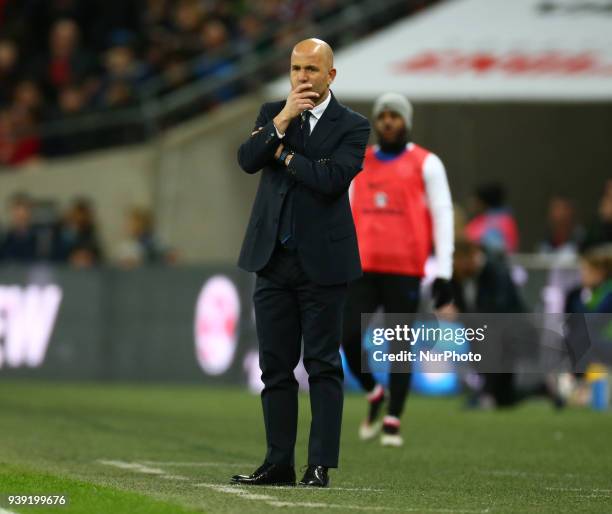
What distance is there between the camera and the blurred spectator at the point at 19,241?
2062 cm

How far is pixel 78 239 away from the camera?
68.7ft

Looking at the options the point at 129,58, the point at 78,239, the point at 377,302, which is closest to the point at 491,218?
the point at 78,239

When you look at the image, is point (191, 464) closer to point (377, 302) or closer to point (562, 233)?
point (377, 302)

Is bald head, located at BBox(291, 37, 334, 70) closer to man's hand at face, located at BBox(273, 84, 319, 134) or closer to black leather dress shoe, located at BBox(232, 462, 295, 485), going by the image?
man's hand at face, located at BBox(273, 84, 319, 134)

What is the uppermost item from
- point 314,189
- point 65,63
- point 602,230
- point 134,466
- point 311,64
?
point 65,63

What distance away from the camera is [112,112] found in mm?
22594

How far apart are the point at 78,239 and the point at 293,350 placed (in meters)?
12.6

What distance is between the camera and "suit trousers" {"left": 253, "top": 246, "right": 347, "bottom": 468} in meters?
8.48

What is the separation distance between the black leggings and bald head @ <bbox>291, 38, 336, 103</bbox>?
3.47 metres

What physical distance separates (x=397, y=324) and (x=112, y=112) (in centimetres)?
1198

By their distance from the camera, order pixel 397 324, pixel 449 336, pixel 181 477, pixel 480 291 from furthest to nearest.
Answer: pixel 480 291 → pixel 397 324 → pixel 449 336 → pixel 181 477

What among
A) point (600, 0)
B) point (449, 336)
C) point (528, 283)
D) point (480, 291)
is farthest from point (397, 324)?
point (600, 0)

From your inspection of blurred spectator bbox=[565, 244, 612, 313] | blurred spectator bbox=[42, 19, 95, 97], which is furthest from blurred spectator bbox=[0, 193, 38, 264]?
blurred spectator bbox=[565, 244, 612, 313]

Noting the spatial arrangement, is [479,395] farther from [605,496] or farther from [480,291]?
[605,496]
